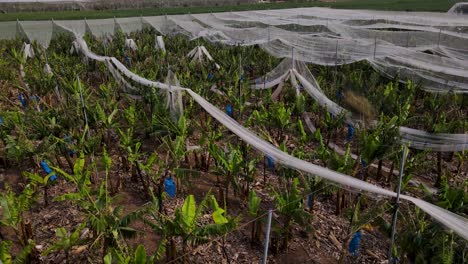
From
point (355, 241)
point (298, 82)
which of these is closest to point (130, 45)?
point (298, 82)

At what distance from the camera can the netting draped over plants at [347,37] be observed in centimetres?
928

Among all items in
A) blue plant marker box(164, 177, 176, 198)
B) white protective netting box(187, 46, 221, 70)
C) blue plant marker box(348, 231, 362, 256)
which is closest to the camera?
blue plant marker box(348, 231, 362, 256)

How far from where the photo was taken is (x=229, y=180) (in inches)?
192

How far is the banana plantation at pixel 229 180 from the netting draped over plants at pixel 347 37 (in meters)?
0.64

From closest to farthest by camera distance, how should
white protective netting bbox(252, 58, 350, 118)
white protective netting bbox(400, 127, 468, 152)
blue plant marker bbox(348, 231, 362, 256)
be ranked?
blue plant marker bbox(348, 231, 362, 256), white protective netting bbox(400, 127, 468, 152), white protective netting bbox(252, 58, 350, 118)

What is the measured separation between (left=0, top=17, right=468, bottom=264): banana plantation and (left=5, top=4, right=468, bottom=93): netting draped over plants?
64 cm

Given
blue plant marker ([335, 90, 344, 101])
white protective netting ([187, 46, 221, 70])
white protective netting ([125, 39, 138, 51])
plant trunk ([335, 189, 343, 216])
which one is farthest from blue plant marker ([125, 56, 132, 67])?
plant trunk ([335, 189, 343, 216])

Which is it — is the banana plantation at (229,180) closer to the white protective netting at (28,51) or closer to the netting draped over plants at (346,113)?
the netting draped over plants at (346,113)

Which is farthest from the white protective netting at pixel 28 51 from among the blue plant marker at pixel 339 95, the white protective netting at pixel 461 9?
the white protective netting at pixel 461 9

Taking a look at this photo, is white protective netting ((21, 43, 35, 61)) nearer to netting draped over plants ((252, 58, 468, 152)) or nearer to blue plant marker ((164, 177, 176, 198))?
netting draped over plants ((252, 58, 468, 152))

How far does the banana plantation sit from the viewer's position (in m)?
3.48

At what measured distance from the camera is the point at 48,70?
400 inches

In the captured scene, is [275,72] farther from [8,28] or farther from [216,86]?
[8,28]

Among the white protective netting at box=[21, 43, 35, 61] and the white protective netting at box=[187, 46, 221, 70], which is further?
the white protective netting at box=[21, 43, 35, 61]
